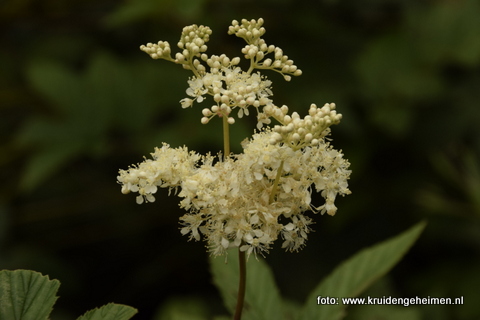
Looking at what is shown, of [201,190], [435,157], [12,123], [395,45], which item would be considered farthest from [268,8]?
[201,190]

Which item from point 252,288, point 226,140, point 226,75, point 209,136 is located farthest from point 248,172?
point 209,136

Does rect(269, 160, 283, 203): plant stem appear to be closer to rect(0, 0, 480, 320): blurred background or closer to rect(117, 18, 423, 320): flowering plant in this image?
rect(117, 18, 423, 320): flowering plant

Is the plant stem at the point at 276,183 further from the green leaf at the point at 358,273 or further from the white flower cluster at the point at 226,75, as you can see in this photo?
the green leaf at the point at 358,273

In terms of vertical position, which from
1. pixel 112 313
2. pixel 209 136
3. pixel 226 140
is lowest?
pixel 112 313

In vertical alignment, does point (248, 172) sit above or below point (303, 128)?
below

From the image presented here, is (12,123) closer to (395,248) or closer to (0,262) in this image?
(0,262)

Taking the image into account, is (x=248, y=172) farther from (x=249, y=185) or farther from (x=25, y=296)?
(x=25, y=296)
